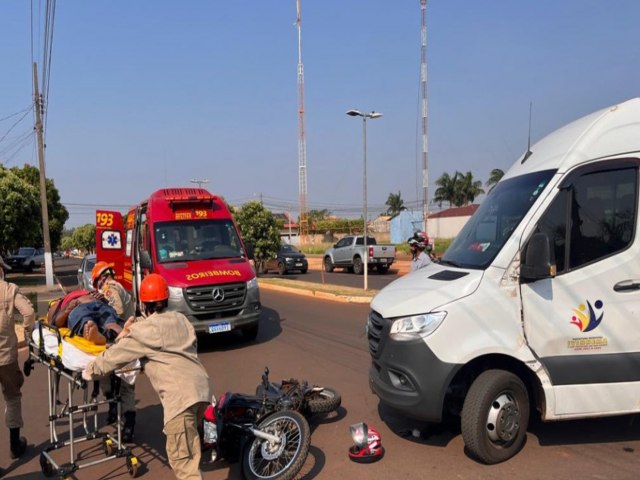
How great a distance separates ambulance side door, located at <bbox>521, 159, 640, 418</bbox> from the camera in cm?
425

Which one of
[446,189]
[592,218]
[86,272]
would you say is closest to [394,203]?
[446,189]

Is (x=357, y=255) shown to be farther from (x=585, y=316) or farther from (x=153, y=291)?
(x=153, y=291)

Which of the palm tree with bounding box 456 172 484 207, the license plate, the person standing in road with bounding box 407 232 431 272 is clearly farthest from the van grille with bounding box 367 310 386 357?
the palm tree with bounding box 456 172 484 207

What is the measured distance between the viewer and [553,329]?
167 inches

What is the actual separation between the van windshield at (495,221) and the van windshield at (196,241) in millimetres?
5445

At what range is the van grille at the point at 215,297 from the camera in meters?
8.61

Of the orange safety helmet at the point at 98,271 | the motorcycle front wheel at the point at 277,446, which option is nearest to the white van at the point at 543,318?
the motorcycle front wheel at the point at 277,446

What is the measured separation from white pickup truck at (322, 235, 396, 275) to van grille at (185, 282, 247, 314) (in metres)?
16.0

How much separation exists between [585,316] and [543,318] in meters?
0.37

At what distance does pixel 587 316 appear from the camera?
14.1 ft

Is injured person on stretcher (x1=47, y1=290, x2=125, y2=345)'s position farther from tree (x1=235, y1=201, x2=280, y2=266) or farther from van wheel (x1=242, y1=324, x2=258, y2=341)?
tree (x1=235, y1=201, x2=280, y2=266)

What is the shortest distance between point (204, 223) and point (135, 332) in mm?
6476

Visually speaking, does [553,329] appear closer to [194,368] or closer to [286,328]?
[194,368]

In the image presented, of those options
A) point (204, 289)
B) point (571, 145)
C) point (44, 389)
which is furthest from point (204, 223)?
point (571, 145)
